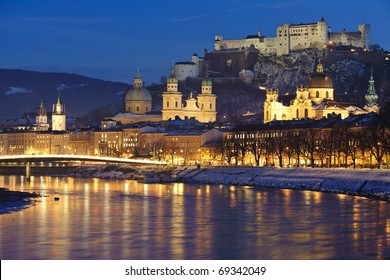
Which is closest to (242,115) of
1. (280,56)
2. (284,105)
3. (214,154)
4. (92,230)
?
(280,56)

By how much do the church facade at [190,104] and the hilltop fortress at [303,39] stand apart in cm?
969

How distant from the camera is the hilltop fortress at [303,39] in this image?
117750mm

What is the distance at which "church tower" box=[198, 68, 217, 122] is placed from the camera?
114688 millimetres

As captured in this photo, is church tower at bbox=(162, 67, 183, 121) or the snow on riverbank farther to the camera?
church tower at bbox=(162, 67, 183, 121)

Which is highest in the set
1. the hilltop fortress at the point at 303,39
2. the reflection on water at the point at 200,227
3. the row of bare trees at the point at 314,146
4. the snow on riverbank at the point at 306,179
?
the hilltop fortress at the point at 303,39

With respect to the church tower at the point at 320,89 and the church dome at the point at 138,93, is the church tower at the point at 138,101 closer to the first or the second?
the church dome at the point at 138,93

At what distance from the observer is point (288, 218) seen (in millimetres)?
31484

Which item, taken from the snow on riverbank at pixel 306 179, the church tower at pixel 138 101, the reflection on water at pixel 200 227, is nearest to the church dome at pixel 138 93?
the church tower at pixel 138 101

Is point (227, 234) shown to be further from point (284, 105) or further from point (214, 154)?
point (284, 105)

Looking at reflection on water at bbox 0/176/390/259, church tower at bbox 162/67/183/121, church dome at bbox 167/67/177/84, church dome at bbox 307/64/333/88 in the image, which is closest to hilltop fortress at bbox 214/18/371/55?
church dome at bbox 167/67/177/84

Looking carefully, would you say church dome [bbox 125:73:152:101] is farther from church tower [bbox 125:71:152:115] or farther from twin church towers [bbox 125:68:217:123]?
twin church towers [bbox 125:68:217:123]

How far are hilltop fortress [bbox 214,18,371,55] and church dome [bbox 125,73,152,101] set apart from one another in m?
11.1

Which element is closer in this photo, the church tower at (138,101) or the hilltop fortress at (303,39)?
the hilltop fortress at (303,39)

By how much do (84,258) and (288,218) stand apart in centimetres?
942
